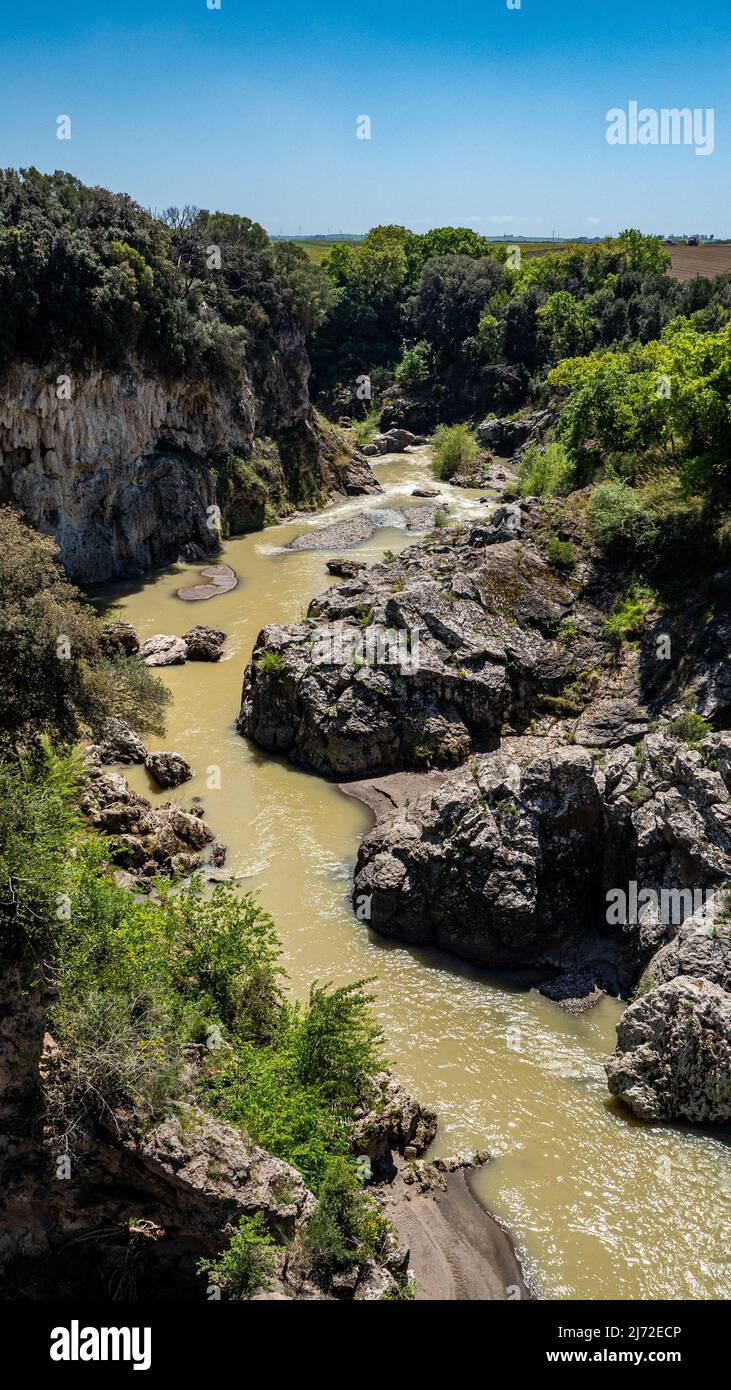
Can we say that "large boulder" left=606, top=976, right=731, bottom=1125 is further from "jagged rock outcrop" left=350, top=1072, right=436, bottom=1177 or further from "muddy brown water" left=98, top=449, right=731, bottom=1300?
"jagged rock outcrop" left=350, top=1072, right=436, bottom=1177

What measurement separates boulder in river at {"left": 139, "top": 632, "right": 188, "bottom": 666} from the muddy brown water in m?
4.99

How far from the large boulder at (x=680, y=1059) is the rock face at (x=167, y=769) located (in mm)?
12934

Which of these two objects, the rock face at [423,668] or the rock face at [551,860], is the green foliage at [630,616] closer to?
the rock face at [423,668]

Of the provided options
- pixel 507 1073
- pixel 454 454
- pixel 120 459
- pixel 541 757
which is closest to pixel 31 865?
pixel 507 1073

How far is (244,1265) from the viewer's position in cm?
910

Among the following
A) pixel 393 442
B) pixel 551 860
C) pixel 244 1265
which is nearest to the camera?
pixel 244 1265

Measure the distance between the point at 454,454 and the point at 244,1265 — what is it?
53.4 m

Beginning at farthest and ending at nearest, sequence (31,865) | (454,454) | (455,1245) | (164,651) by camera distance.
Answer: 1. (454,454)
2. (164,651)
3. (455,1245)
4. (31,865)

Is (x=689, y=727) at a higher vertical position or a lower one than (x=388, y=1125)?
higher

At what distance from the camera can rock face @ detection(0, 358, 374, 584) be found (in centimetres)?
3544

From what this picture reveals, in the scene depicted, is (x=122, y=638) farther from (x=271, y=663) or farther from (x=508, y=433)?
(x=508, y=433)

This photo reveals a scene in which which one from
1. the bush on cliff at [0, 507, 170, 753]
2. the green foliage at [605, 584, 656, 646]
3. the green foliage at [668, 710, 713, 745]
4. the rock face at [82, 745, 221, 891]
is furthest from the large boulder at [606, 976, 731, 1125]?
the green foliage at [605, 584, 656, 646]

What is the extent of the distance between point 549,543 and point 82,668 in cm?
1501

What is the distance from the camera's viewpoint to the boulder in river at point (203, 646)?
31.2m
